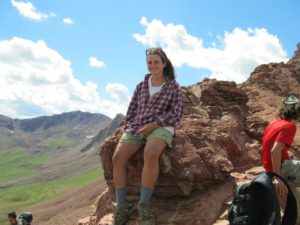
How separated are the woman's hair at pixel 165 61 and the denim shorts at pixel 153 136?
137 cm

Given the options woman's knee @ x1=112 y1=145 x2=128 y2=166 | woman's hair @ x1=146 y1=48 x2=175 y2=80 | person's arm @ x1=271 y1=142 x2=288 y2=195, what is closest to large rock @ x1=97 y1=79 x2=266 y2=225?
woman's knee @ x1=112 y1=145 x2=128 y2=166

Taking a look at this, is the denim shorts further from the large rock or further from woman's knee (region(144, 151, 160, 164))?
the large rock

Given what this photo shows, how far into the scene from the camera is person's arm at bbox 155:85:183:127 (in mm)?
8781

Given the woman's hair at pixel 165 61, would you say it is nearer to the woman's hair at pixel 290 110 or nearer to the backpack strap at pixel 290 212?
the woman's hair at pixel 290 110

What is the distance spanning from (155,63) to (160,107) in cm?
92

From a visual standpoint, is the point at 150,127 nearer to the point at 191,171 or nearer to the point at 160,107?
the point at 160,107

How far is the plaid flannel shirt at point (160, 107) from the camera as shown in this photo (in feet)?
29.2

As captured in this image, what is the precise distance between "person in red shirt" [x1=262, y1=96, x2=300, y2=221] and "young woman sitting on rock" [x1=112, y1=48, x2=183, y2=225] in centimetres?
209

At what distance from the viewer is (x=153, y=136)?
855cm

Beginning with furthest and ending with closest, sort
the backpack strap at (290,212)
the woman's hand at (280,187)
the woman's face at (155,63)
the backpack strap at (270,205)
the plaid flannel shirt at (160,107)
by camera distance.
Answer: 1. the woman's face at (155,63)
2. the plaid flannel shirt at (160,107)
3. the woman's hand at (280,187)
4. the backpack strap at (290,212)
5. the backpack strap at (270,205)

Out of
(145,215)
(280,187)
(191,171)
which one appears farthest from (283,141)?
(145,215)

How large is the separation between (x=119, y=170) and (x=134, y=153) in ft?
1.68

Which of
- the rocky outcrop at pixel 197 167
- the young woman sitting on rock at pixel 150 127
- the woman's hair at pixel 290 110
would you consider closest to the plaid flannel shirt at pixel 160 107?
the young woman sitting on rock at pixel 150 127

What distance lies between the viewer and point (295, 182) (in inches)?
287
